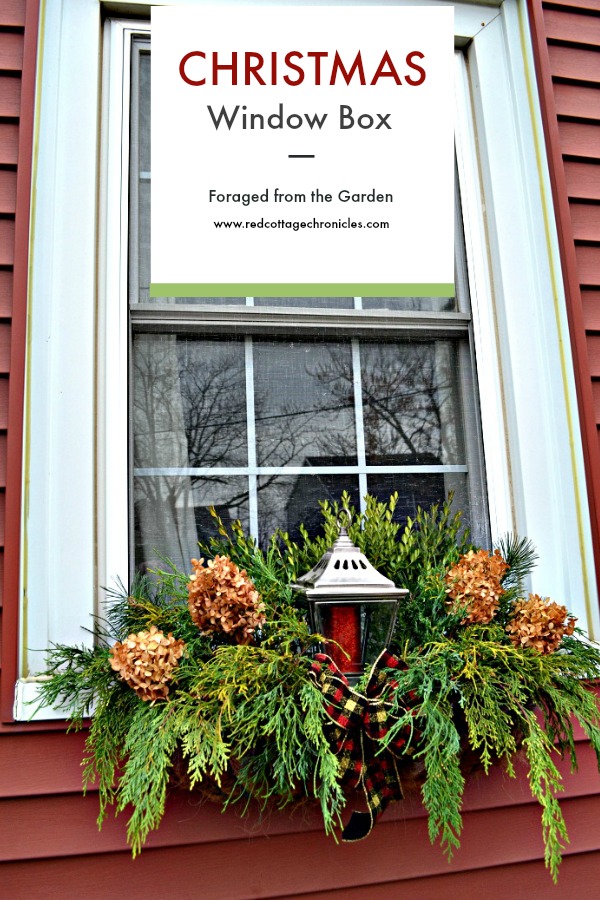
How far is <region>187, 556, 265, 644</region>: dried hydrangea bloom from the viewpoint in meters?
1.42

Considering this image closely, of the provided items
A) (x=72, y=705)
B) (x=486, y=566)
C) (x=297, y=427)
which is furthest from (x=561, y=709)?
(x=72, y=705)

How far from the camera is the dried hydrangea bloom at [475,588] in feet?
5.00

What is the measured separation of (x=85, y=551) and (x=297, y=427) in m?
0.57

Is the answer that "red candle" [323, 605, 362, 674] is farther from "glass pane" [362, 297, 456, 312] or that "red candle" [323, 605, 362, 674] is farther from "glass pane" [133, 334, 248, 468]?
"glass pane" [362, 297, 456, 312]

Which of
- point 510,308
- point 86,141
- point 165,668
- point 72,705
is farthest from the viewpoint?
point 510,308

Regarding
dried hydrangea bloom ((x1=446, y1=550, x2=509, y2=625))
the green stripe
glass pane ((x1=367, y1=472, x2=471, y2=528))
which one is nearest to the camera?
dried hydrangea bloom ((x1=446, y1=550, x2=509, y2=625))

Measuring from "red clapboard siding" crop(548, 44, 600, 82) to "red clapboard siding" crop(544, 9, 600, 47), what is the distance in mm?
26

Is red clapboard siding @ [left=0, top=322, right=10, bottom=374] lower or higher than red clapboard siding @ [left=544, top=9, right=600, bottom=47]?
lower

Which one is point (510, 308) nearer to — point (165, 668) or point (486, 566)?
point (486, 566)

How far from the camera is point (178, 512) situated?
5.70ft

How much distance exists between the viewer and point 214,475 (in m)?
1.77

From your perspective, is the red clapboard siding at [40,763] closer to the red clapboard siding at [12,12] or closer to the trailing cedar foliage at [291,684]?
the trailing cedar foliage at [291,684]

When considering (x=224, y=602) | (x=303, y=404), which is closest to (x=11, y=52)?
(x=303, y=404)

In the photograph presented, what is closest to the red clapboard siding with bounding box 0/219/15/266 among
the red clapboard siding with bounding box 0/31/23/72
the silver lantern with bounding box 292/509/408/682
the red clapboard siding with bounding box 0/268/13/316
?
the red clapboard siding with bounding box 0/268/13/316
